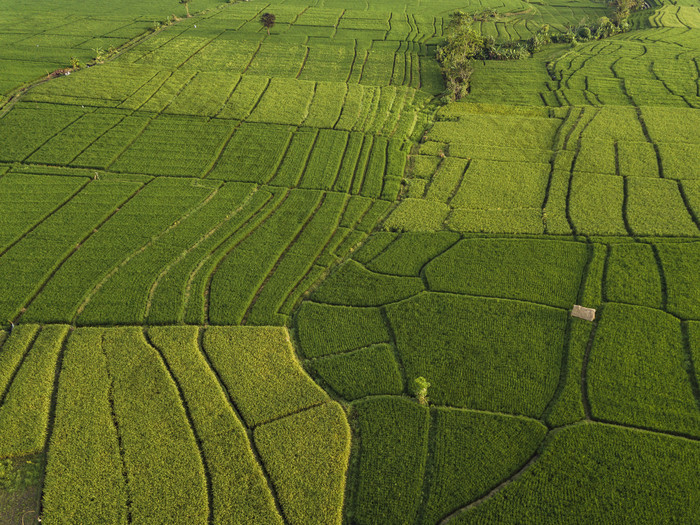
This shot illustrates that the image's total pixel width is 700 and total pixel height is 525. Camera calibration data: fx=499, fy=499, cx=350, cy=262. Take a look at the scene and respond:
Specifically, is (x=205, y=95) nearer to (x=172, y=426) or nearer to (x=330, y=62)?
(x=330, y=62)

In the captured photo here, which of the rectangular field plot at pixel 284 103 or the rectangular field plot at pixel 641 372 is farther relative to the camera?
the rectangular field plot at pixel 284 103

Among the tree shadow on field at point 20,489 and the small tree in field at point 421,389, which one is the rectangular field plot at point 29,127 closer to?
the tree shadow on field at point 20,489

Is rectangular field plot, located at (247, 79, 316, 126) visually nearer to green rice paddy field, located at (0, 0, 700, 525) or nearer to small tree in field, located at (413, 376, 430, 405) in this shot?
green rice paddy field, located at (0, 0, 700, 525)

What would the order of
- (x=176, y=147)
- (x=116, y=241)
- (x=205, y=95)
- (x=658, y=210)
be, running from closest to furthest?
(x=116, y=241), (x=658, y=210), (x=176, y=147), (x=205, y=95)

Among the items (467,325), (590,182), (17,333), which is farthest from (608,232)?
(17,333)

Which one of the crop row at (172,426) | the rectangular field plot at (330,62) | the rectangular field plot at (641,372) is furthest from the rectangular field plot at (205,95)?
the rectangular field plot at (641,372)

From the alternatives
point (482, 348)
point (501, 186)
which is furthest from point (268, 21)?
point (482, 348)

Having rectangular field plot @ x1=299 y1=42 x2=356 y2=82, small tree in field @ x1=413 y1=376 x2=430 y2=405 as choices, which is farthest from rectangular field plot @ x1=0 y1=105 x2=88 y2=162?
small tree in field @ x1=413 y1=376 x2=430 y2=405

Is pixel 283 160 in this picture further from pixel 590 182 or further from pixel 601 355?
pixel 601 355
